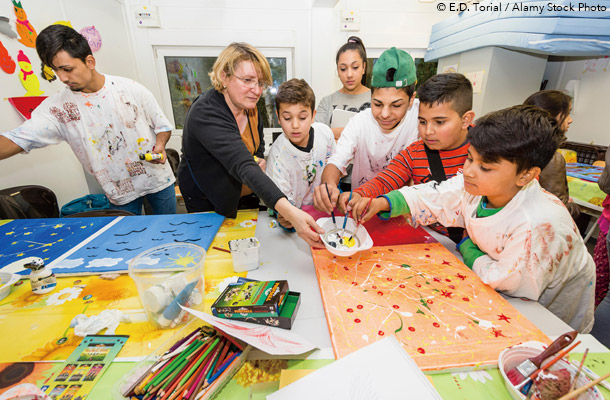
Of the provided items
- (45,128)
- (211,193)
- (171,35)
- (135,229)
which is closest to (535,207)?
(211,193)

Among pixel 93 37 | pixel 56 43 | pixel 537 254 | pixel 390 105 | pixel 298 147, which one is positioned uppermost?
pixel 93 37

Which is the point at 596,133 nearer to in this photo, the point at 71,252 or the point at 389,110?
the point at 389,110

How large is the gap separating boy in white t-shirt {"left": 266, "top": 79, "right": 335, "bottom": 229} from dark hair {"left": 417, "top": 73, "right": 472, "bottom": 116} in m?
0.61

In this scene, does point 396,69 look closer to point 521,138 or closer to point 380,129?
point 380,129

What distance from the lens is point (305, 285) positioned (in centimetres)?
95

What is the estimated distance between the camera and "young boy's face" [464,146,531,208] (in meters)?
0.91

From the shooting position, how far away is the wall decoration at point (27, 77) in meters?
2.02

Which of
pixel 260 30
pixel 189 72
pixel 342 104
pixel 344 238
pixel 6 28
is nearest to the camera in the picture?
pixel 344 238

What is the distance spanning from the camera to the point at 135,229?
4.39 feet

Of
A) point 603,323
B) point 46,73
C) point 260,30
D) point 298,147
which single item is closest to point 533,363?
point 603,323

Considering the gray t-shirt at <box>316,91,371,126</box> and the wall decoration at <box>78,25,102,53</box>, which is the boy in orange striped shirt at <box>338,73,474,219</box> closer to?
the gray t-shirt at <box>316,91,371,126</box>

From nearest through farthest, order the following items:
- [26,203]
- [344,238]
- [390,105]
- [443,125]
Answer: [344,238] < [443,125] < [390,105] < [26,203]

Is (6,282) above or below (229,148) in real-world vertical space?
below

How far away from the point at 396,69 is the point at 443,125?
1.17 feet
